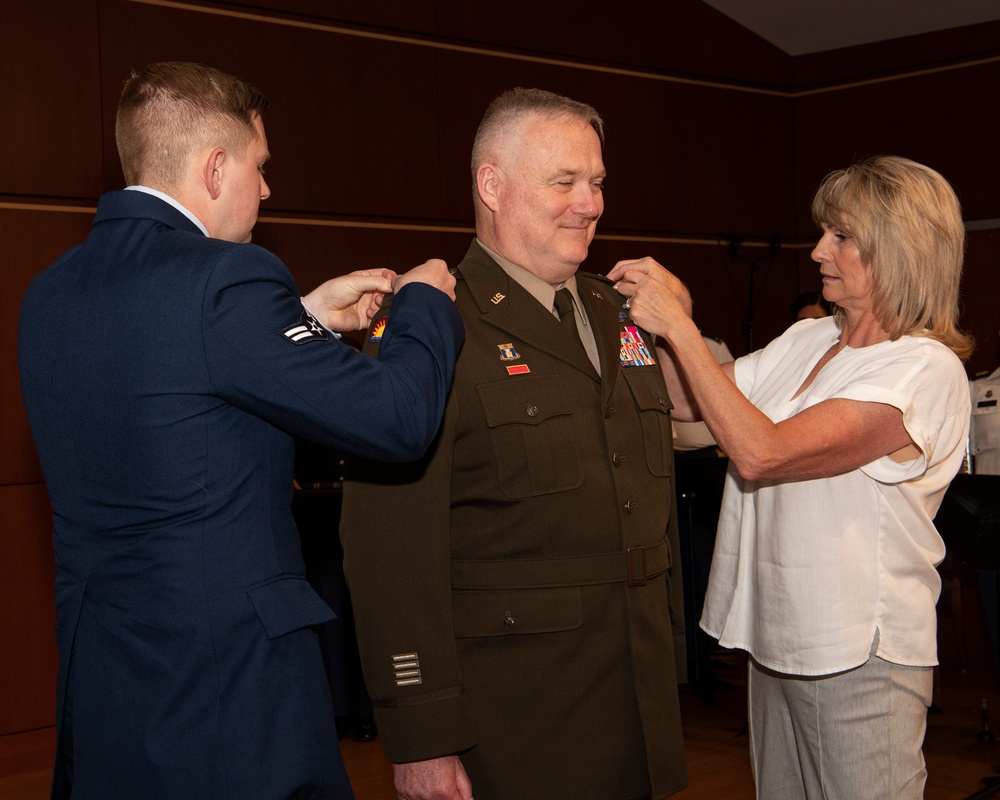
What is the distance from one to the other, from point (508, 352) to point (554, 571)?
0.39 m

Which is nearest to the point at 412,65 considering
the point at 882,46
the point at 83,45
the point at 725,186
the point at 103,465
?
the point at 83,45

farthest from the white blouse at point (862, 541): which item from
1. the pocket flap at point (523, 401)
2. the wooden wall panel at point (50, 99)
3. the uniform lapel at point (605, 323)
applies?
the wooden wall panel at point (50, 99)

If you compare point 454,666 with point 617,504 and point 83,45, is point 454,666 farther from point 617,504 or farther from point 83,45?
point 83,45

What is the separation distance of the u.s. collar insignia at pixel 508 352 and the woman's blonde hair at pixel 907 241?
2.43ft

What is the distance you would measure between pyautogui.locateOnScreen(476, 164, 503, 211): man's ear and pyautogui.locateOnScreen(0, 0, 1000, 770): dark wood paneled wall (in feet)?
11.1

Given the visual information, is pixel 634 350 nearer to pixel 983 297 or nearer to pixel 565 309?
pixel 565 309

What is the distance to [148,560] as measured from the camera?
1.42 meters

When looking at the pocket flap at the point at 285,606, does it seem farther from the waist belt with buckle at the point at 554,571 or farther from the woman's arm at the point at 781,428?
the woman's arm at the point at 781,428

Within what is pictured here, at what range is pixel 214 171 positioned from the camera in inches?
61.7

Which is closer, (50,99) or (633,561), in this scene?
(633,561)

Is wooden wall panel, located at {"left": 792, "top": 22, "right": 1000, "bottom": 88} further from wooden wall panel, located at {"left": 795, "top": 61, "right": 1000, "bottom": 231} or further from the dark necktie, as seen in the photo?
the dark necktie

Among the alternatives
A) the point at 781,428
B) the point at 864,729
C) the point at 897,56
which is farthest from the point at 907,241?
the point at 897,56

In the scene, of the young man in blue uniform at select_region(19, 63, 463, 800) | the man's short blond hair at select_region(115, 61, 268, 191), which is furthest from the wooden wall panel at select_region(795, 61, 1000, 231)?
the young man in blue uniform at select_region(19, 63, 463, 800)

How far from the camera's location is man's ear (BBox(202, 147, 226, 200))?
1.55m
